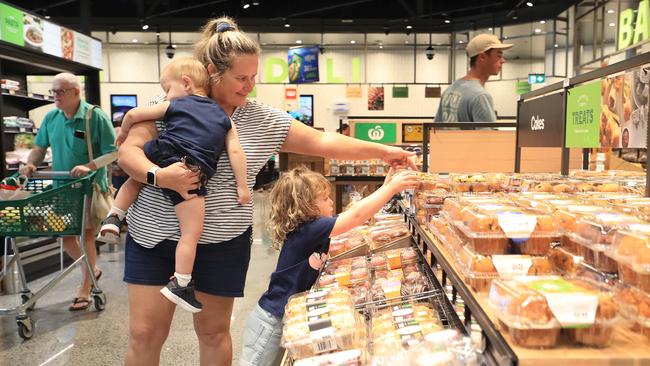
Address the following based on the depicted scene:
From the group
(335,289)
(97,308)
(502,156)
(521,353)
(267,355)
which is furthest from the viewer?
(97,308)

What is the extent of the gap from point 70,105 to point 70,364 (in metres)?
2.22

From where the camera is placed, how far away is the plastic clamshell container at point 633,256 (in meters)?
1.03

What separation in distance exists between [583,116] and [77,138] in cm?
396

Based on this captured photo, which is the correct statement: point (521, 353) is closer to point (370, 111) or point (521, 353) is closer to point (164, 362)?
point (164, 362)

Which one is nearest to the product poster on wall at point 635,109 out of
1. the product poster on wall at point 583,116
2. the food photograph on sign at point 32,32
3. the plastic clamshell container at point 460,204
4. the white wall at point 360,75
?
the product poster on wall at point 583,116

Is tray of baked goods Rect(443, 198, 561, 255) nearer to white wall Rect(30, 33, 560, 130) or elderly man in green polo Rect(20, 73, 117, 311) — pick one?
elderly man in green polo Rect(20, 73, 117, 311)

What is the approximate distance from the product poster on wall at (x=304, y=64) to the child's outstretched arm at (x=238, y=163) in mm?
11976

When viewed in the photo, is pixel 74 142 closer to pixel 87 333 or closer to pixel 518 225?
pixel 87 333

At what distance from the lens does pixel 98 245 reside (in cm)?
626

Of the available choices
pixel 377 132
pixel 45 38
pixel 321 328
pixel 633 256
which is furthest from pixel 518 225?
pixel 45 38

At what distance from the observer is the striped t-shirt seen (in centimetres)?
192

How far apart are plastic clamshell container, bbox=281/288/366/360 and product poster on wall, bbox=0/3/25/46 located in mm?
5426

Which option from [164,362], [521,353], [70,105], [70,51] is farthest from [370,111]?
[521,353]

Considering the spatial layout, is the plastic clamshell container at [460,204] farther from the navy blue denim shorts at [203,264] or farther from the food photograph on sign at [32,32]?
the food photograph on sign at [32,32]
